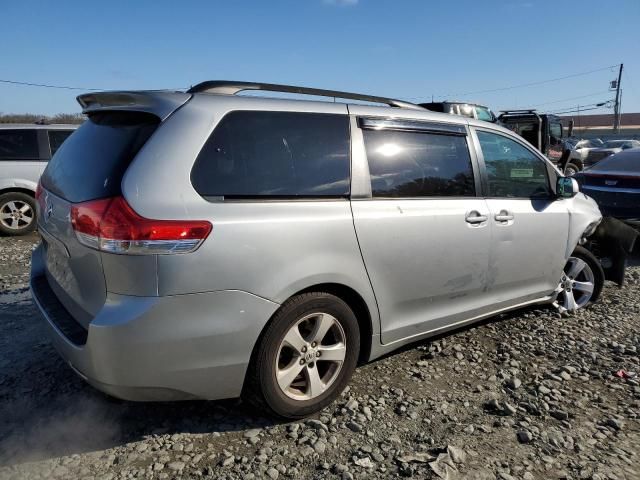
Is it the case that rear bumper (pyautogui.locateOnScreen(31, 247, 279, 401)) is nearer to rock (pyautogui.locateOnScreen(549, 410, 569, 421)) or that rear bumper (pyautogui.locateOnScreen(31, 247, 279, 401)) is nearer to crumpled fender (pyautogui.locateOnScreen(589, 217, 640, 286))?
rock (pyautogui.locateOnScreen(549, 410, 569, 421))

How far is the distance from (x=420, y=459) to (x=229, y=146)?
182 cm

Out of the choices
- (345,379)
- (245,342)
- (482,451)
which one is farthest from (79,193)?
(482,451)

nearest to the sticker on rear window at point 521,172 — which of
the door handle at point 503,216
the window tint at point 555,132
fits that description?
the door handle at point 503,216

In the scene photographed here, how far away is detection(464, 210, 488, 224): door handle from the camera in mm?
3467

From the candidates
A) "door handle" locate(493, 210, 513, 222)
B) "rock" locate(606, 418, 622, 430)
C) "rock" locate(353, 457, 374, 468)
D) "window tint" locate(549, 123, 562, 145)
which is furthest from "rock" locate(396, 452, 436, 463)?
"window tint" locate(549, 123, 562, 145)

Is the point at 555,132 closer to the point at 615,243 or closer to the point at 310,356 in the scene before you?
the point at 615,243

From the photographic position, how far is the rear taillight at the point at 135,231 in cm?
224

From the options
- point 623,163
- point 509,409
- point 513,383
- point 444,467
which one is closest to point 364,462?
point 444,467

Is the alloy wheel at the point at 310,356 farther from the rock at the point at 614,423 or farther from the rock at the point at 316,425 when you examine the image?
the rock at the point at 614,423

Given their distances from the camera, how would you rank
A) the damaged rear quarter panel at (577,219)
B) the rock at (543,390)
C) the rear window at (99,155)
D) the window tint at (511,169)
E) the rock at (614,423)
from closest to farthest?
the rear window at (99,155) < the rock at (614,423) < the rock at (543,390) < the window tint at (511,169) < the damaged rear quarter panel at (577,219)

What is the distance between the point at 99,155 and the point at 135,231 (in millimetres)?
628

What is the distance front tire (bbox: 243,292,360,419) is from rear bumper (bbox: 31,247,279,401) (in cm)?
9

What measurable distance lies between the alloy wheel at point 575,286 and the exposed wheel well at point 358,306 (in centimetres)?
228

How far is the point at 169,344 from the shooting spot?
233cm
